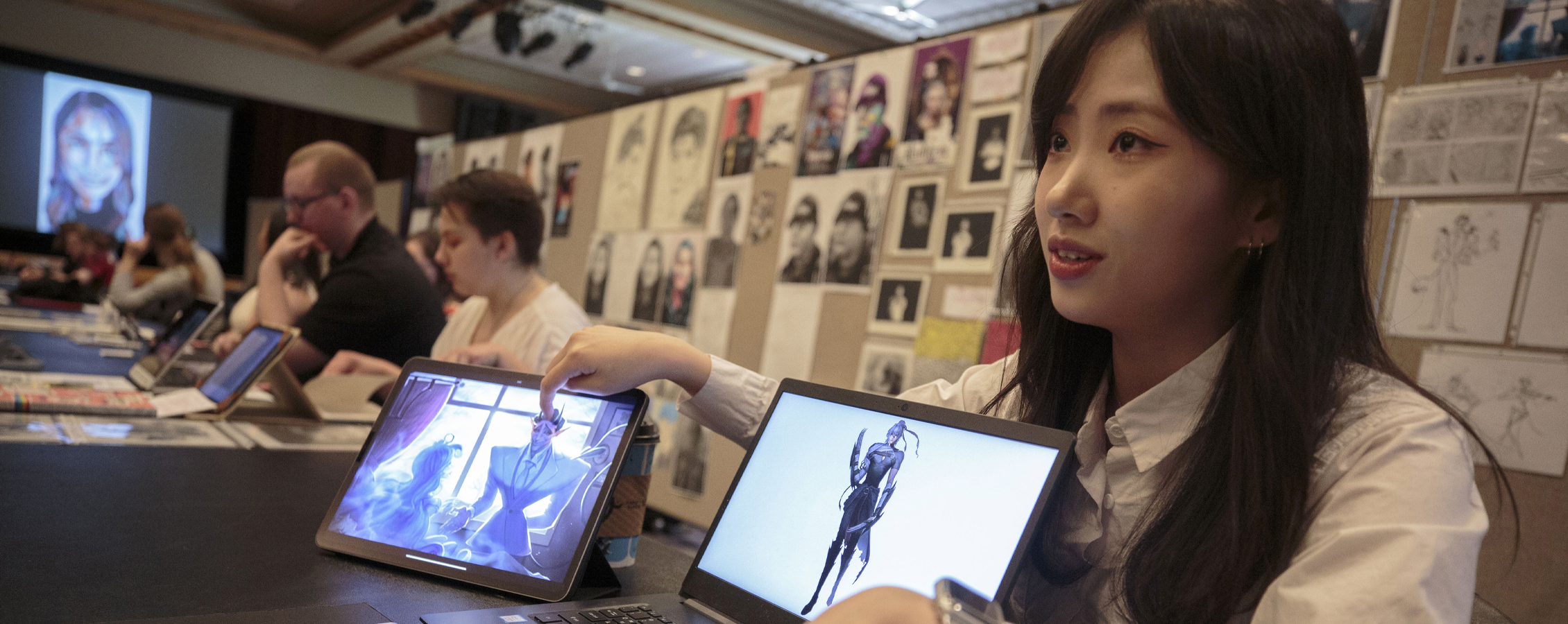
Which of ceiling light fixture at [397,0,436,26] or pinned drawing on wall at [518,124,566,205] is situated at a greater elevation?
ceiling light fixture at [397,0,436,26]

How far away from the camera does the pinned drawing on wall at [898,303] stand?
2.43m

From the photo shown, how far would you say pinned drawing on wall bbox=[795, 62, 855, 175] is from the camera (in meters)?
2.71

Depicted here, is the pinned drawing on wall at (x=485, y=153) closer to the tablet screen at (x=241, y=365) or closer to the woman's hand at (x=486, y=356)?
the tablet screen at (x=241, y=365)

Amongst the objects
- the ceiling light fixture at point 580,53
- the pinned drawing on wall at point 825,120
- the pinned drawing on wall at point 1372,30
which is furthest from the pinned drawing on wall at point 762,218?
the ceiling light fixture at point 580,53

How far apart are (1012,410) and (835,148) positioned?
1882 millimetres

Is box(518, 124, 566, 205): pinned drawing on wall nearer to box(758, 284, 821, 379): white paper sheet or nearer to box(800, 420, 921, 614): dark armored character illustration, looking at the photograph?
box(758, 284, 821, 379): white paper sheet

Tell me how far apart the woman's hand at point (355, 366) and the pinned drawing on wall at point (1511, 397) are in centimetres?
227

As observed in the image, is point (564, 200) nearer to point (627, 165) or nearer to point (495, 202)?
point (627, 165)

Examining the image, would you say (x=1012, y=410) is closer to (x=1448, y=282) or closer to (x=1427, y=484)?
(x=1427, y=484)

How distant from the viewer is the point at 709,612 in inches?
30.4

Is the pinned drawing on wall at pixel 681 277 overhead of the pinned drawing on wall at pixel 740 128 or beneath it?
beneath

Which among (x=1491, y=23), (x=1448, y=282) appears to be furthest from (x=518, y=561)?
(x=1491, y=23)

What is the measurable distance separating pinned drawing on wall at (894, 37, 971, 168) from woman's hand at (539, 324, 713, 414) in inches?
64.9

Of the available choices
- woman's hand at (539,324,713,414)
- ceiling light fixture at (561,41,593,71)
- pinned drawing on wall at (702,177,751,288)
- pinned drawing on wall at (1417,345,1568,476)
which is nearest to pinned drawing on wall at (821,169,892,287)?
pinned drawing on wall at (702,177,751,288)
